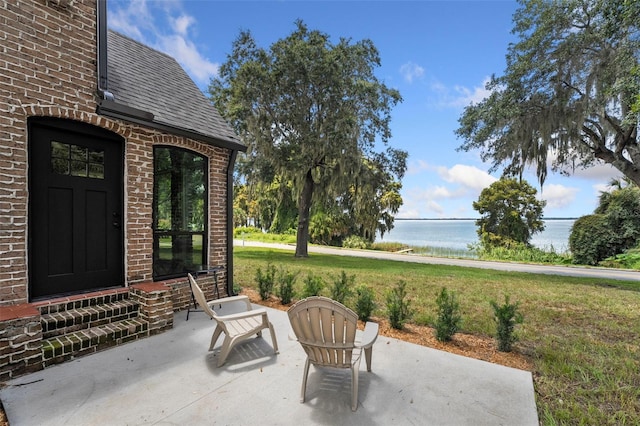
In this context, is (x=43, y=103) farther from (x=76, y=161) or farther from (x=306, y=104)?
(x=306, y=104)

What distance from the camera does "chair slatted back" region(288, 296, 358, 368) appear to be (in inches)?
90.5

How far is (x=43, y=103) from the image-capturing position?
11.0 ft

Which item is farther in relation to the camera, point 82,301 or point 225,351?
point 82,301

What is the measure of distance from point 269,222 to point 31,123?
28.7m

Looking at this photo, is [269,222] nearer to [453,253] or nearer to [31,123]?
[453,253]

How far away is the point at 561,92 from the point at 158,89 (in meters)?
10.1

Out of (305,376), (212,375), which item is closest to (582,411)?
(305,376)

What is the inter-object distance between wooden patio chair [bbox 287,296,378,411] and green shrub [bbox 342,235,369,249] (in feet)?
69.5

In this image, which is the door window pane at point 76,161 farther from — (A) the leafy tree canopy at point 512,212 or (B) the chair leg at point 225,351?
(A) the leafy tree canopy at point 512,212

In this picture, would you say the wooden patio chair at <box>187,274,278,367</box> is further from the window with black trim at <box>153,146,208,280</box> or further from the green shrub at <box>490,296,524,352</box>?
the green shrub at <box>490,296,524,352</box>

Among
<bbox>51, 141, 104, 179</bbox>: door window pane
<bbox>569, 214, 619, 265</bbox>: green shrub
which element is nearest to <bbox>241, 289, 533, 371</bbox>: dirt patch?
<bbox>51, 141, 104, 179</bbox>: door window pane

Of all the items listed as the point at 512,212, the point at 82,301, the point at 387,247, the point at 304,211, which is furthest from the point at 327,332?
the point at 512,212

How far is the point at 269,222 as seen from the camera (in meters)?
32.0

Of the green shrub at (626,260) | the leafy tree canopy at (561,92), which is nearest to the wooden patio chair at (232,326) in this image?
the leafy tree canopy at (561,92)
